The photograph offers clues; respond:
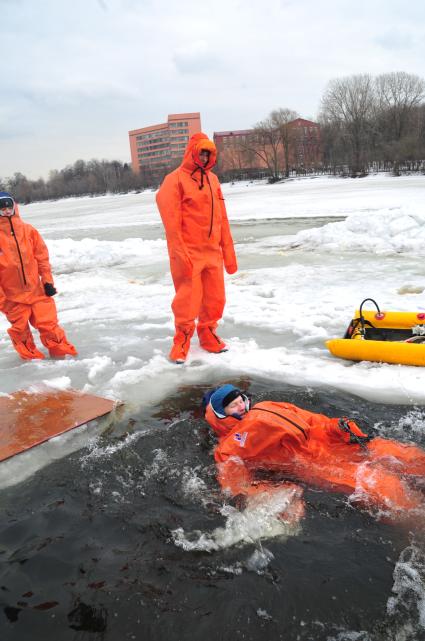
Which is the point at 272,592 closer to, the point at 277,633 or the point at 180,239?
the point at 277,633

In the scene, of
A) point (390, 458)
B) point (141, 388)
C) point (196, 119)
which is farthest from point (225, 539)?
point (196, 119)

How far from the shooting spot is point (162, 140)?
373 ft

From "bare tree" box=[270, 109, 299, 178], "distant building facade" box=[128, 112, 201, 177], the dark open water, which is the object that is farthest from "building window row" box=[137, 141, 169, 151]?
the dark open water

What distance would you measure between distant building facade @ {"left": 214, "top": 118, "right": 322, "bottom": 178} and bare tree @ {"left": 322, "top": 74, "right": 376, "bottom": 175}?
274 inches

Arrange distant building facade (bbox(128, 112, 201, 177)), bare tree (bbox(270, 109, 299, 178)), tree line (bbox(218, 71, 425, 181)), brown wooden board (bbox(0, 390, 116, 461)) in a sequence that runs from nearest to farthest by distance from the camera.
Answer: brown wooden board (bbox(0, 390, 116, 461)), tree line (bbox(218, 71, 425, 181)), bare tree (bbox(270, 109, 299, 178)), distant building facade (bbox(128, 112, 201, 177))

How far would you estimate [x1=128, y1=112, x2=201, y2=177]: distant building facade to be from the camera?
110 m

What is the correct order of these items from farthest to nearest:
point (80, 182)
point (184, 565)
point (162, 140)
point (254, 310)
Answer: point (162, 140) < point (80, 182) < point (254, 310) < point (184, 565)

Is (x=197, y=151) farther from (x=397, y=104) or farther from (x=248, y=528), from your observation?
(x=397, y=104)

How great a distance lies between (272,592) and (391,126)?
62689 millimetres

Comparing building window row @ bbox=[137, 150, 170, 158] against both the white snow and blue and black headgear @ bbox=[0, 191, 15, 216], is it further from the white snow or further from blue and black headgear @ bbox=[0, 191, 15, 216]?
blue and black headgear @ bbox=[0, 191, 15, 216]

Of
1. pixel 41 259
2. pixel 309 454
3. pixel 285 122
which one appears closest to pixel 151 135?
pixel 285 122

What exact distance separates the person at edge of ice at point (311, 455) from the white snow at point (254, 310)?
948mm

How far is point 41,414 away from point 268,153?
71.1 m

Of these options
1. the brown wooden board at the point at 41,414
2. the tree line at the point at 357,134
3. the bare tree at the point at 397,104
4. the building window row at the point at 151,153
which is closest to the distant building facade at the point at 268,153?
the tree line at the point at 357,134
